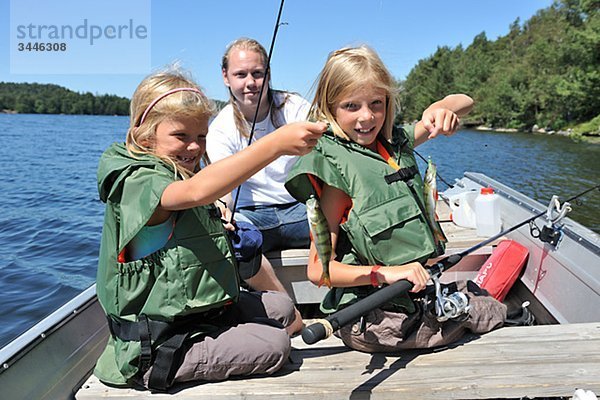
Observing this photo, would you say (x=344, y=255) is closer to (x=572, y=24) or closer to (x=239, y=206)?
(x=239, y=206)

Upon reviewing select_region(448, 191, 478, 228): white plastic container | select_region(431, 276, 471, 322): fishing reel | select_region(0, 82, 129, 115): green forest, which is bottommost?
select_region(431, 276, 471, 322): fishing reel

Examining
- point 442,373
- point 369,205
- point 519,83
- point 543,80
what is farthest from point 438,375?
point 519,83

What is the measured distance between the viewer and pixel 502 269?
408cm

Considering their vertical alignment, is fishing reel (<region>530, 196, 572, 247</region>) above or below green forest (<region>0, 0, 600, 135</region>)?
below

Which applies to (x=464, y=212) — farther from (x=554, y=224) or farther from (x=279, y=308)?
(x=279, y=308)

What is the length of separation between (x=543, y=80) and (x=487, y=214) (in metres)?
55.9

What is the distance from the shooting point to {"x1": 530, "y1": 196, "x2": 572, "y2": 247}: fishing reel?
12.6ft

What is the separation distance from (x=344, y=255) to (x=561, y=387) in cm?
115

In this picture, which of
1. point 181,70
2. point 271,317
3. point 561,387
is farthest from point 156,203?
point 561,387

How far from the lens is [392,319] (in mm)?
2590

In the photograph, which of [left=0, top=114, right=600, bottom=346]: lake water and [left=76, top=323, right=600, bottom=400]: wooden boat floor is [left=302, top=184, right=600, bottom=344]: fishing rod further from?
[left=0, top=114, right=600, bottom=346]: lake water

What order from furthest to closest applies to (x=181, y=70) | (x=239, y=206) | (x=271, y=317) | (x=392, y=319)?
(x=239, y=206) → (x=271, y=317) → (x=181, y=70) → (x=392, y=319)

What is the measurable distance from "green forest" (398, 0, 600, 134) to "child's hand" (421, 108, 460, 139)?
19.3 metres

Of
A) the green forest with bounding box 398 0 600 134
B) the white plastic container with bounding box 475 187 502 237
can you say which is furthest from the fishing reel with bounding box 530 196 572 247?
the green forest with bounding box 398 0 600 134
